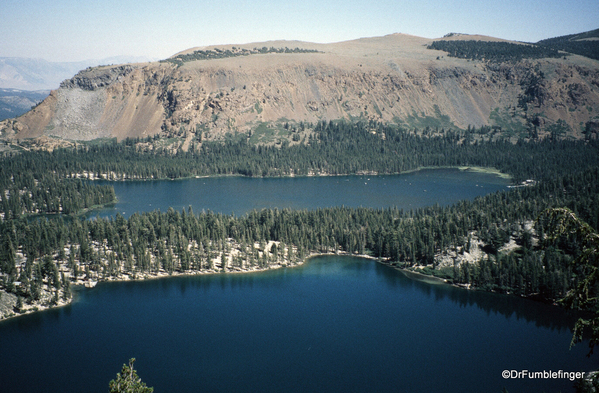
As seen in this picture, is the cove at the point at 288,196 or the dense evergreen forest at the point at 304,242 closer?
the dense evergreen forest at the point at 304,242

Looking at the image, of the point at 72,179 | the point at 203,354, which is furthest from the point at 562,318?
the point at 72,179

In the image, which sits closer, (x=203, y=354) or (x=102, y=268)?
(x=203, y=354)

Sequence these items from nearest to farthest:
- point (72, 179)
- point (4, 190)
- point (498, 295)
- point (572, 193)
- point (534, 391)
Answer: point (534, 391) < point (498, 295) < point (572, 193) < point (4, 190) < point (72, 179)

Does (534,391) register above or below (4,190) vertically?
below

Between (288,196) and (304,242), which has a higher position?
(288,196)

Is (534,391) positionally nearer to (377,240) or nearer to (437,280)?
(437,280)

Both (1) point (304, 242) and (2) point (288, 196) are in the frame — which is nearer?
(1) point (304, 242)

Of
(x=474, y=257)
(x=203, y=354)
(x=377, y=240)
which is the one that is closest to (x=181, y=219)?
(x=377, y=240)

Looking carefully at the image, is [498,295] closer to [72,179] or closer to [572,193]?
[572,193]

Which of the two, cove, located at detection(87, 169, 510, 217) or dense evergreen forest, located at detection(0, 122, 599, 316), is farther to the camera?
cove, located at detection(87, 169, 510, 217)

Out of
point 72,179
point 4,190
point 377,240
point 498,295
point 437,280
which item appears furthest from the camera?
point 72,179
